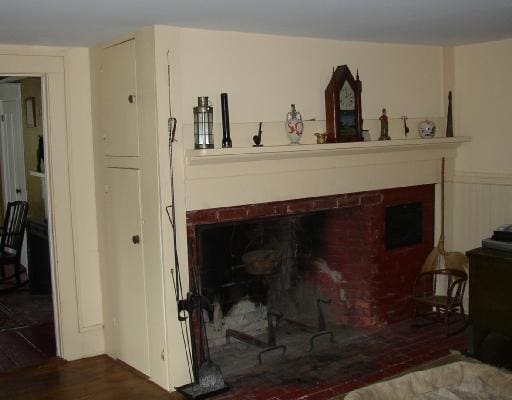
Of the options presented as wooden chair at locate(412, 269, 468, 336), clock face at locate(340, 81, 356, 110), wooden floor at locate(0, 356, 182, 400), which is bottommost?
wooden floor at locate(0, 356, 182, 400)

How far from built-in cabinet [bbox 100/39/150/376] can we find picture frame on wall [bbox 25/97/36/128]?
2.52m

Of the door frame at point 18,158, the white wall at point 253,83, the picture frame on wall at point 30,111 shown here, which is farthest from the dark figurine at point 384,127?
the door frame at point 18,158

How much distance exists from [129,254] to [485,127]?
2.88 m

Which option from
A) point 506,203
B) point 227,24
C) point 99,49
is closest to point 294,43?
point 227,24

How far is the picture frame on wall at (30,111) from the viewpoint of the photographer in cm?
643

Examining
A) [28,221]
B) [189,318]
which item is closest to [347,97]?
[189,318]

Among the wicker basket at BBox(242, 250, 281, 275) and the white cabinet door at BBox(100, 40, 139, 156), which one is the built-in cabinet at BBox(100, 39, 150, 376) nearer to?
the white cabinet door at BBox(100, 40, 139, 156)

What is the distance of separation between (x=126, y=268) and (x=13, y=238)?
3.29 m

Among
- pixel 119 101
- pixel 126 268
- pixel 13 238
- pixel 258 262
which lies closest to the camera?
pixel 119 101

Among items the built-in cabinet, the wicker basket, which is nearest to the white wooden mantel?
the built-in cabinet

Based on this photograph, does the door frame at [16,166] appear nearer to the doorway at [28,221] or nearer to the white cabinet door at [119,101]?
the doorway at [28,221]

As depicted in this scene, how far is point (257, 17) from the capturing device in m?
3.46

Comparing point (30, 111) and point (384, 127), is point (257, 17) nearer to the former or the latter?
point (384, 127)

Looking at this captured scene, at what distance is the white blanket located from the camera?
143 inches
